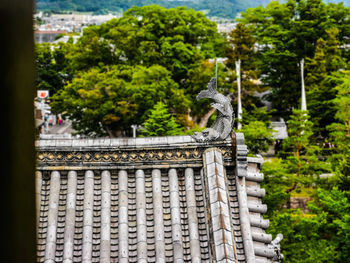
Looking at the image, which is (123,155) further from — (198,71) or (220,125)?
(198,71)

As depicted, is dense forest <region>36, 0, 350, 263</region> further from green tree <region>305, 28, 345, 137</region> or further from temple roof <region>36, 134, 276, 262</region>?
temple roof <region>36, 134, 276, 262</region>

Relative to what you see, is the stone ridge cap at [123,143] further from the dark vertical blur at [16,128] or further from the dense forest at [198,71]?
the dense forest at [198,71]

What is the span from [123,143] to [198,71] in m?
27.4

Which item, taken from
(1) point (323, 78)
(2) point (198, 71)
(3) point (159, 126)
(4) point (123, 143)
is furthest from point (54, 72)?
(4) point (123, 143)

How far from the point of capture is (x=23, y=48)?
1.62 m

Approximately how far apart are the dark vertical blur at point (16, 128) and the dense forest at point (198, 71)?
82.4 feet

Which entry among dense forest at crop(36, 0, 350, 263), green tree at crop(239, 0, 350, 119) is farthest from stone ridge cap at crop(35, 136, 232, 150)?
green tree at crop(239, 0, 350, 119)

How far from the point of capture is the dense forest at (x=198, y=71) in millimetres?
32594

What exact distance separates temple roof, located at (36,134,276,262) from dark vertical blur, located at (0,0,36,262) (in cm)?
828

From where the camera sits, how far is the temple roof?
33.6 feet

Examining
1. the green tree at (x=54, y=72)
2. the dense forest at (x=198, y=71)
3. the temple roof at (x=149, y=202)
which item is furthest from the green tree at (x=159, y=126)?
the temple roof at (x=149, y=202)

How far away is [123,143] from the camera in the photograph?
1170 centimetres

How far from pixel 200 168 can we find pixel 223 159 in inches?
24.2

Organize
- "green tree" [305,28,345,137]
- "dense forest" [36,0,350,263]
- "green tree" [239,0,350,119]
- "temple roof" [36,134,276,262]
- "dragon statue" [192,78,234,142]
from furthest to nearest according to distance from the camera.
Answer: "green tree" [239,0,350,119]
"green tree" [305,28,345,137]
"dense forest" [36,0,350,263]
"dragon statue" [192,78,234,142]
"temple roof" [36,134,276,262]
